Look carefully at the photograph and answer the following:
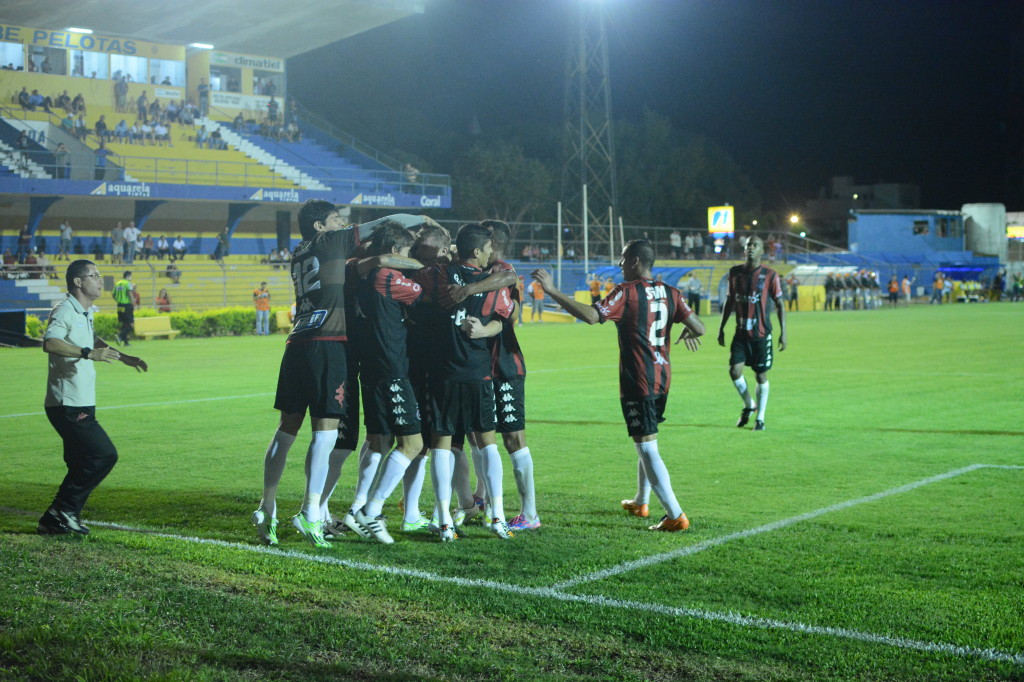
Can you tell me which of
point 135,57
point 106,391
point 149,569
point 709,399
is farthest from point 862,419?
point 135,57

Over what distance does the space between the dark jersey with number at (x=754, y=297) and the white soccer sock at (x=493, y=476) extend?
6.50m

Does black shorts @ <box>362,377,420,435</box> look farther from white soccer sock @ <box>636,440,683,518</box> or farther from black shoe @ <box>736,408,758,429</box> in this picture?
black shoe @ <box>736,408,758,429</box>

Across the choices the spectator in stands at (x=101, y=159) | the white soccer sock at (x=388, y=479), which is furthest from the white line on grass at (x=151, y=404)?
the spectator in stands at (x=101, y=159)

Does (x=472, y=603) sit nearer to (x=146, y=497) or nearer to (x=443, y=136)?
(x=146, y=497)

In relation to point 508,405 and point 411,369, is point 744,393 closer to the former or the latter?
point 508,405

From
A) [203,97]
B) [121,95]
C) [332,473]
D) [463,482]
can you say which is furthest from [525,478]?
[203,97]

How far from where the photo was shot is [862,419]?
13.0m

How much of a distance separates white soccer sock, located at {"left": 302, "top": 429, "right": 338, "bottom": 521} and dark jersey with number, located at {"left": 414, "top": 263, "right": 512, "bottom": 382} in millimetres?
786

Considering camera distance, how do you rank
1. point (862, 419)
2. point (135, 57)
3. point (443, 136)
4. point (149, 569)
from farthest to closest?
point (443, 136), point (135, 57), point (862, 419), point (149, 569)

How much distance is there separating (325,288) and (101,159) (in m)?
40.1

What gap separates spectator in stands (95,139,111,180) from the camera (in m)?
41.2

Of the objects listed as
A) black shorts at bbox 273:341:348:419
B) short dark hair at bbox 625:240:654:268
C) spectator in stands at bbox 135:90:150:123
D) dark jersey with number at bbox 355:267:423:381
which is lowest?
black shorts at bbox 273:341:348:419

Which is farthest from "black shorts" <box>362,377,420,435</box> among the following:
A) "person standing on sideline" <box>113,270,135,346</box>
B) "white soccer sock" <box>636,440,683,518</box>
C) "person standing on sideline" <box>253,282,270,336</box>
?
"person standing on sideline" <box>253,282,270,336</box>

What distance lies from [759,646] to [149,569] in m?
3.31
